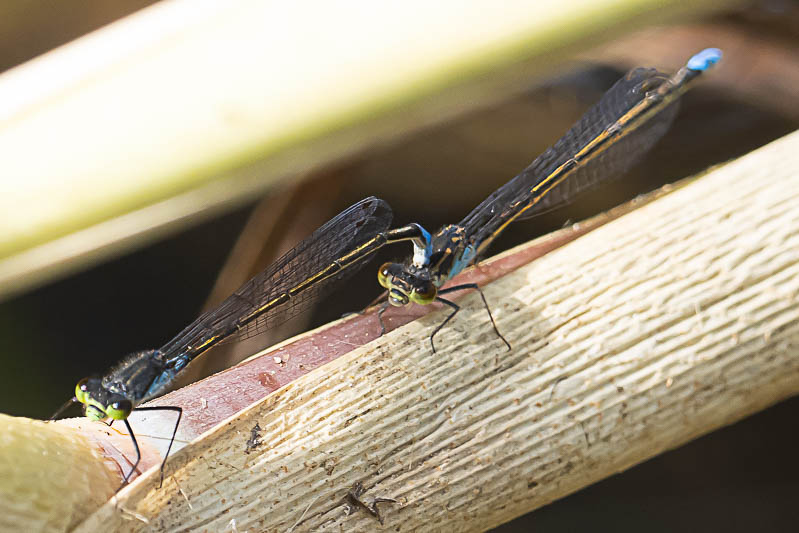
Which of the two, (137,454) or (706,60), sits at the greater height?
(706,60)

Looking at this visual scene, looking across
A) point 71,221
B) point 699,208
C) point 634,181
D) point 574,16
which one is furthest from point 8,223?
point 634,181

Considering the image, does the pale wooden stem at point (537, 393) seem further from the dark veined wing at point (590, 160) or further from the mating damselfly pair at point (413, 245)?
the dark veined wing at point (590, 160)

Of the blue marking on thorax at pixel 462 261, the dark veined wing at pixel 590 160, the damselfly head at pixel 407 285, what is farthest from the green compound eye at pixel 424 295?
the dark veined wing at pixel 590 160

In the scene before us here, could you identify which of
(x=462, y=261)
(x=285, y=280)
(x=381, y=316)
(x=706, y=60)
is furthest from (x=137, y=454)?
(x=706, y=60)

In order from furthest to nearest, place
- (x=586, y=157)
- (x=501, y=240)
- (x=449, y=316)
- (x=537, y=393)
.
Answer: (x=501, y=240)
(x=586, y=157)
(x=449, y=316)
(x=537, y=393)

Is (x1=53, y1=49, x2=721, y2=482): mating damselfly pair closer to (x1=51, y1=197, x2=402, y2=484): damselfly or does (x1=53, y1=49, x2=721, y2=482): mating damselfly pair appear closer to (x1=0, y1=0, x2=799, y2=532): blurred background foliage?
(x1=51, y1=197, x2=402, y2=484): damselfly

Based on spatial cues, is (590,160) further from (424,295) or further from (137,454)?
(137,454)

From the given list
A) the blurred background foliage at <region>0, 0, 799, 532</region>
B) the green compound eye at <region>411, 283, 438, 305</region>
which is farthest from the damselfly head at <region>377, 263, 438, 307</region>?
the blurred background foliage at <region>0, 0, 799, 532</region>
